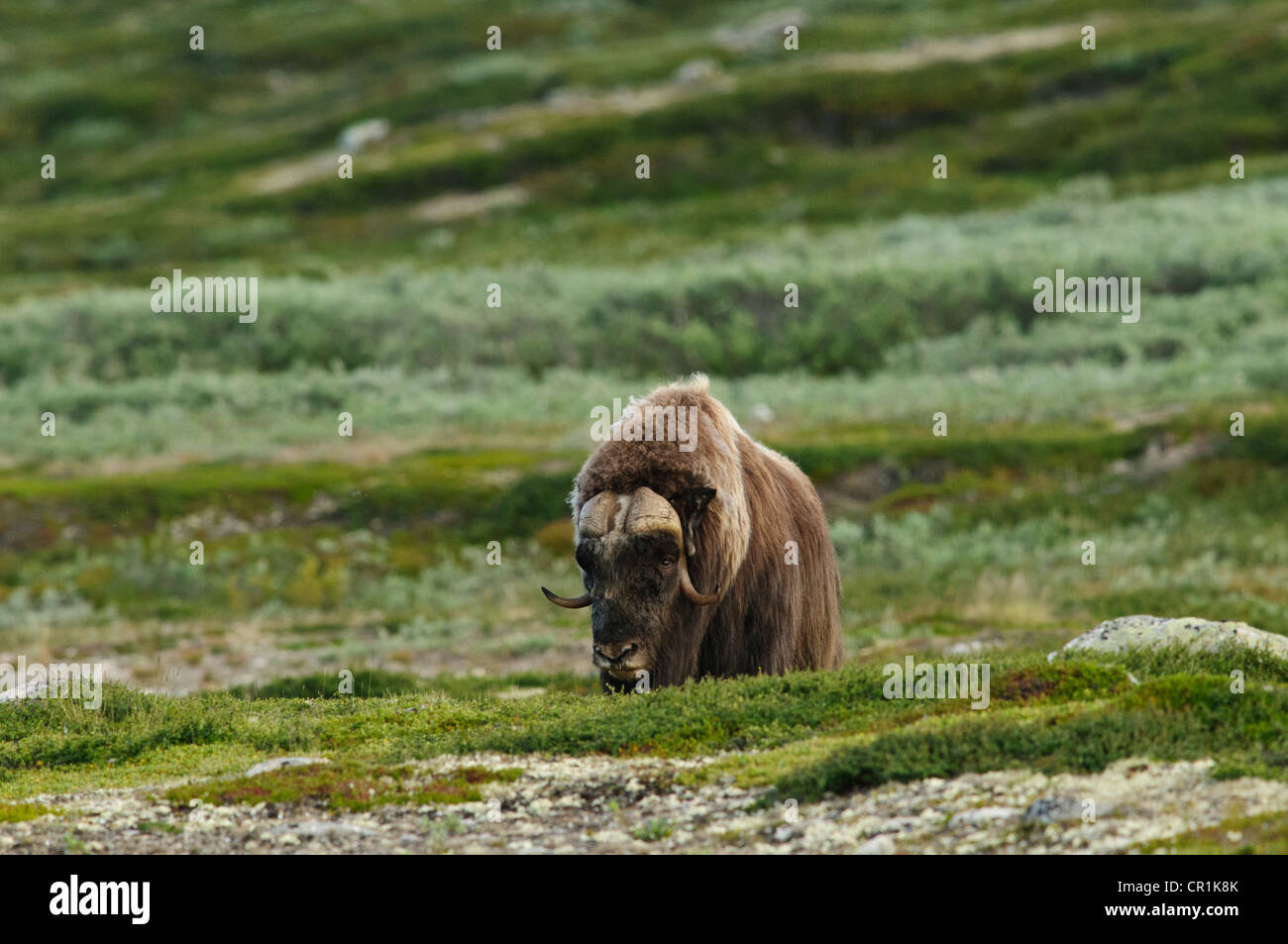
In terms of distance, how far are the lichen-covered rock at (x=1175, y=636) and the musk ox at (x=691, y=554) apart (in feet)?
7.56

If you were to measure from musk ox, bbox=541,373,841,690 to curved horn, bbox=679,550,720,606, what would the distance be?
0.4 inches

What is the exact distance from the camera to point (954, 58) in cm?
8256

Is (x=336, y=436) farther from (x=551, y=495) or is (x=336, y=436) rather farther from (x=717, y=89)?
(x=717, y=89)

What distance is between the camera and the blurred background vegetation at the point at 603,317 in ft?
88.4

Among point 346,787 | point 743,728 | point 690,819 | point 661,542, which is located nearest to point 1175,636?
point 743,728

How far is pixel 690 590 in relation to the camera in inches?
442

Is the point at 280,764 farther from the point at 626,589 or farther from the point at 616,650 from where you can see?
the point at 626,589

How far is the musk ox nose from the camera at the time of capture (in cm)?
1111

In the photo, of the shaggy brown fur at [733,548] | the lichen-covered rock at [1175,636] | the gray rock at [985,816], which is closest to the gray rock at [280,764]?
the shaggy brown fur at [733,548]

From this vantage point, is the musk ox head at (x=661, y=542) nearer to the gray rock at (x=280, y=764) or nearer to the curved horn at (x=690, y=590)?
the curved horn at (x=690, y=590)
